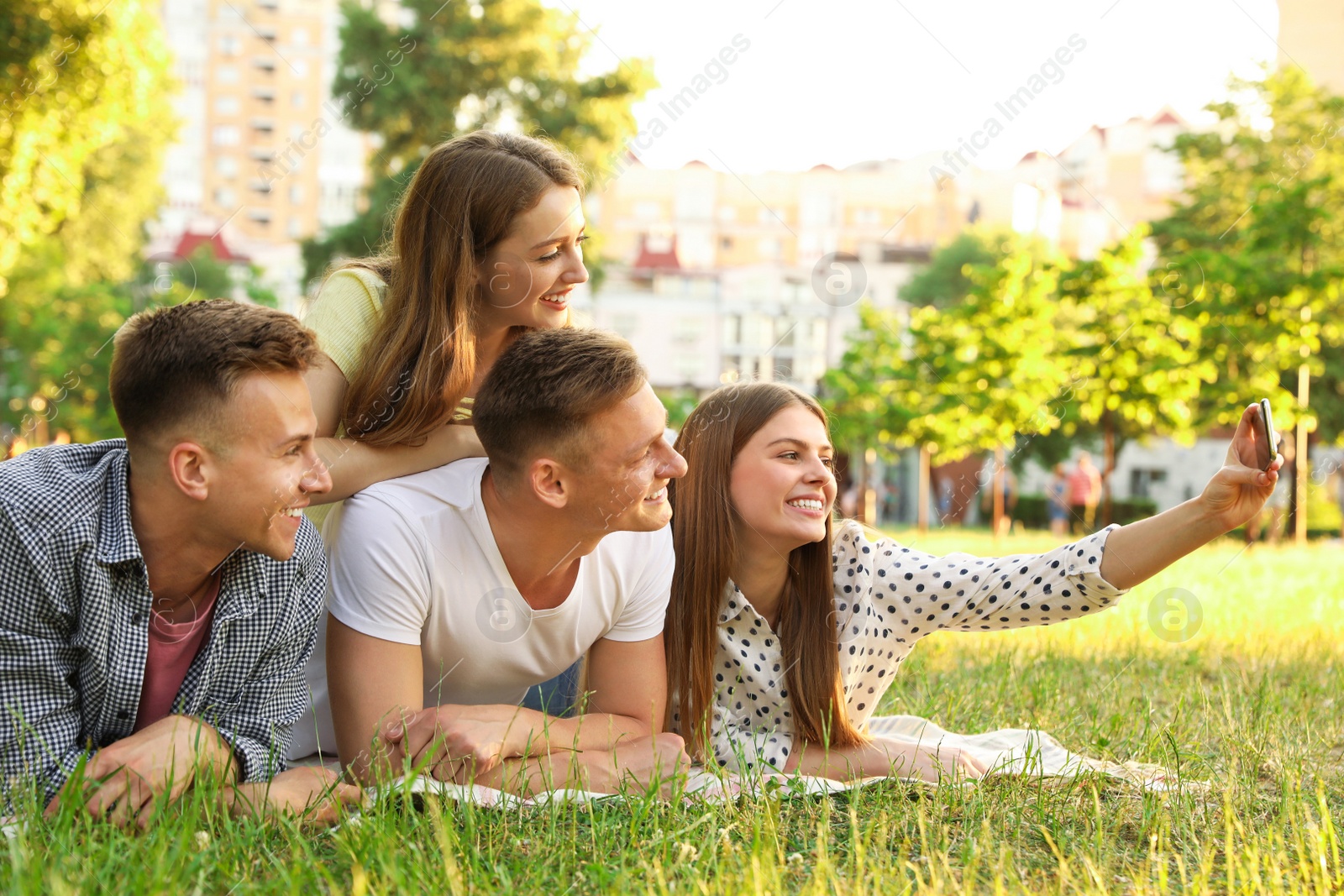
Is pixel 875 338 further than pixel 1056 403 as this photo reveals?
Yes

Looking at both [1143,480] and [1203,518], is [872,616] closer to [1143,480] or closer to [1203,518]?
[1203,518]

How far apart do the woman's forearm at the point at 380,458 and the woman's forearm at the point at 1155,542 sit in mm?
1637

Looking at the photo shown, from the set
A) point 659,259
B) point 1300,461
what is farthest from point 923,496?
point 659,259

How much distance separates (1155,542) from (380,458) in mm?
1894

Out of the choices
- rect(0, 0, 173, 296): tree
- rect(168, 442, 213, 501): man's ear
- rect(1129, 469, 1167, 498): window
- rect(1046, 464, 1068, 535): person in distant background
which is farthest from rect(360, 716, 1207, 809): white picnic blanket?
rect(1129, 469, 1167, 498): window

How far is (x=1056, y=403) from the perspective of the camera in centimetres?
1633

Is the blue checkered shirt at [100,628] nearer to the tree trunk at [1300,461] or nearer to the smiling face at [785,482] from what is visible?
the smiling face at [785,482]

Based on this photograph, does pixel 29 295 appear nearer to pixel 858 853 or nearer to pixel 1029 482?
pixel 1029 482

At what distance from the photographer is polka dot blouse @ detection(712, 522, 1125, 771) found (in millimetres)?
3125

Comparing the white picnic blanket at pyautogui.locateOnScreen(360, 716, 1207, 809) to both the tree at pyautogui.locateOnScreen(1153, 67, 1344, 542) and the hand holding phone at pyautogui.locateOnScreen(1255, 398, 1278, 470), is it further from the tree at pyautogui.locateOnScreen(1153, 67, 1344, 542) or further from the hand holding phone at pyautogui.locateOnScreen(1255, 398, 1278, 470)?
the tree at pyautogui.locateOnScreen(1153, 67, 1344, 542)

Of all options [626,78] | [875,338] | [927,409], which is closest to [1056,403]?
[927,409]

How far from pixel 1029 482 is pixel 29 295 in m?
29.1

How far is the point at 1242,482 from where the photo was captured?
276cm

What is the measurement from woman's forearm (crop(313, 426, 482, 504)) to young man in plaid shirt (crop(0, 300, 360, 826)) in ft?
1.02
